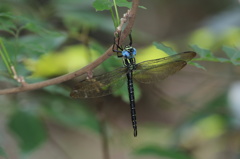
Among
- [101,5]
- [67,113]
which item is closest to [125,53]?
[101,5]

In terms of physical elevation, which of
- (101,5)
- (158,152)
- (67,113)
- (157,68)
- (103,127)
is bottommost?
(158,152)

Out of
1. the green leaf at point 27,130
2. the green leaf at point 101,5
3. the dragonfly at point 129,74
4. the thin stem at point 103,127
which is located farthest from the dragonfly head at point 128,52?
the green leaf at point 27,130

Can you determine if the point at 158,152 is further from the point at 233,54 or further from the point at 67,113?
the point at 233,54

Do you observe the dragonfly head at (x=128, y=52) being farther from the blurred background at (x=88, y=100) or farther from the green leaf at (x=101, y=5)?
the green leaf at (x=101, y=5)

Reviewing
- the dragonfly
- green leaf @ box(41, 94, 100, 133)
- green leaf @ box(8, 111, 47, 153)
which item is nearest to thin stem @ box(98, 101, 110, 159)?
green leaf @ box(41, 94, 100, 133)

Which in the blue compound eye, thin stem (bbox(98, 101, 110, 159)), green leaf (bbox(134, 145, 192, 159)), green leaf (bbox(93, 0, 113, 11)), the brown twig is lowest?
green leaf (bbox(134, 145, 192, 159))

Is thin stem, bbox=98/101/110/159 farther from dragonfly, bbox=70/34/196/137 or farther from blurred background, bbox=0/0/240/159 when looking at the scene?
dragonfly, bbox=70/34/196/137

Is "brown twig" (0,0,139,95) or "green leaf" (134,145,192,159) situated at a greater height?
"brown twig" (0,0,139,95)

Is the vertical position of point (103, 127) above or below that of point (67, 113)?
below
